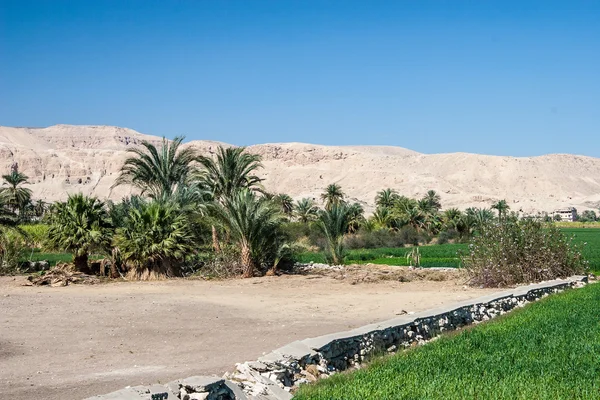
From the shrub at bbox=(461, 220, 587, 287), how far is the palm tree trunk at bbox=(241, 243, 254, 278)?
9083 millimetres

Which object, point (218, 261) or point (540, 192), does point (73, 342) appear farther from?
point (540, 192)

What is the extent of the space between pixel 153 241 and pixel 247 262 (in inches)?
160

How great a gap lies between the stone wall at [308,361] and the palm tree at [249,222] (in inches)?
574

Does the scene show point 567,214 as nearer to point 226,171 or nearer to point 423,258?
point 423,258

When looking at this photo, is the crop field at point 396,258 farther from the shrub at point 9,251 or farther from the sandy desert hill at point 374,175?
the sandy desert hill at point 374,175

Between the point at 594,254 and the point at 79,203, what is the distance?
27.6 metres

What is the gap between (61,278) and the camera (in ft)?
83.7

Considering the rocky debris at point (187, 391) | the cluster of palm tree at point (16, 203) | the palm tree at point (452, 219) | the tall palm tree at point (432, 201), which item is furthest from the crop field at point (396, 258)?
the tall palm tree at point (432, 201)

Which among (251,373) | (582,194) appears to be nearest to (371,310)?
(251,373)

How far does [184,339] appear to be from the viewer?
1306cm

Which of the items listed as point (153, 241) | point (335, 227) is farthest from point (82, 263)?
point (335, 227)

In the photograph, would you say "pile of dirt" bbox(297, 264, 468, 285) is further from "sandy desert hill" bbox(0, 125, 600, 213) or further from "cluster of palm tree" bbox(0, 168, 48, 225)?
"sandy desert hill" bbox(0, 125, 600, 213)

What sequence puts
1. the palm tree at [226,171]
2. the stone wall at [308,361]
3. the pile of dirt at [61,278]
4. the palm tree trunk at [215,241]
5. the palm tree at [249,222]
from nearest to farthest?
the stone wall at [308,361] → the pile of dirt at [61,278] → the palm tree at [249,222] → the palm tree trunk at [215,241] → the palm tree at [226,171]

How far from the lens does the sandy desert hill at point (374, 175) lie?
134000 millimetres
